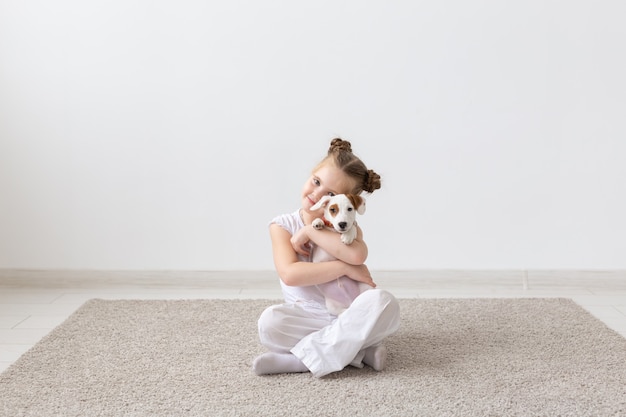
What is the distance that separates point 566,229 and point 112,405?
1.80 m

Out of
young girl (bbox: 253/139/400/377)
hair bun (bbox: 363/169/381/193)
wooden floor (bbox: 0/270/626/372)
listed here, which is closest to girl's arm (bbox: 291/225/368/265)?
young girl (bbox: 253/139/400/377)

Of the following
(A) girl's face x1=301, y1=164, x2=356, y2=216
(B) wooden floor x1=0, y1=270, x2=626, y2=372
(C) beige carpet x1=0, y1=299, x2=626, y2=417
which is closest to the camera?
(C) beige carpet x1=0, y1=299, x2=626, y2=417

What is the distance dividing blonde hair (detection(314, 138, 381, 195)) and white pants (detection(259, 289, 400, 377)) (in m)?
0.26

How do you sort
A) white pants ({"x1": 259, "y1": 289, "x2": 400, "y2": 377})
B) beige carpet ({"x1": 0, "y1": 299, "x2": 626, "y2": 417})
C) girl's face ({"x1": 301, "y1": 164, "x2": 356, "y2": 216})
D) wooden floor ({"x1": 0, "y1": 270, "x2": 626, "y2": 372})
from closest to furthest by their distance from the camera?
beige carpet ({"x1": 0, "y1": 299, "x2": 626, "y2": 417}) < white pants ({"x1": 259, "y1": 289, "x2": 400, "y2": 377}) < girl's face ({"x1": 301, "y1": 164, "x2": 356, "y2": 216}) < wooden floor ({"x1": 0, "y1": 270, "x2": 626, "y2": 372})

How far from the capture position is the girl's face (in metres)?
1.68

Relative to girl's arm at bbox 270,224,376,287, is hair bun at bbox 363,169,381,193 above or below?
above

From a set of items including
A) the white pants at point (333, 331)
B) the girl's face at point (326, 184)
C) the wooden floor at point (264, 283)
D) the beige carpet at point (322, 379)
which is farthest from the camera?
the wooden floor at point (264, 283)

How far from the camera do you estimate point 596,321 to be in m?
2.08

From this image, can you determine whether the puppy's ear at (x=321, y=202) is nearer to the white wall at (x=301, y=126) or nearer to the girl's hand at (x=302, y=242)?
the girl's hand at (x=302, y=242)

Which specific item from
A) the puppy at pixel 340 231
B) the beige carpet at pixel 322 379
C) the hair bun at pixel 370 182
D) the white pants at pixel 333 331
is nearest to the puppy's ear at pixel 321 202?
the puppy at pixel 340 231

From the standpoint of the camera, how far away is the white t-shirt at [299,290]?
174 centimetres

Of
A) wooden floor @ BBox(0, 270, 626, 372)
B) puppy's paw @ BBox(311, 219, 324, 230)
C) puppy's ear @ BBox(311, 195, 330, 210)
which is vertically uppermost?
puppy's ear @ BBox(311, 195, 330, 210)

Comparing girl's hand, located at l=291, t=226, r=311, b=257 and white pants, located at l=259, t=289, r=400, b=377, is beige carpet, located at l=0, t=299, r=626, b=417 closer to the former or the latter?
white pants, located at l=259, t=289, r=400, b=377

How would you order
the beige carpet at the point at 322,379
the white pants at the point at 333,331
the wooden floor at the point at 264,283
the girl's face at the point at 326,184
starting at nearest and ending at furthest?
the beige carpet at the point at 322,379 → the white pants at the point at 333,331 → the girl's face at the point at 326,184 → the wooden floor at the point at 264,283
